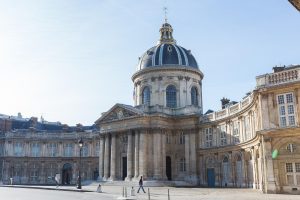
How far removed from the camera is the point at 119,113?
55031 mm

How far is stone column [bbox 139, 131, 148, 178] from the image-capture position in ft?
165

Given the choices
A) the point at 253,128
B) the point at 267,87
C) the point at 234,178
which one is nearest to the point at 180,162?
the point at 234,178

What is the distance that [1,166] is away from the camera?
7412 centimetres

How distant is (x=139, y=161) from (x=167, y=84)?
47.7 feet

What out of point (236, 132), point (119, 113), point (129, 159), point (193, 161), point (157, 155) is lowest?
point (193, 161)

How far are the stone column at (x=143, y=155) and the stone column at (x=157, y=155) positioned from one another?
54.1 inches

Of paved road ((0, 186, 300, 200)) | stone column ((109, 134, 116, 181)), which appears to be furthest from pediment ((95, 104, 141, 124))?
paved road ((0, 186, 300, 200))

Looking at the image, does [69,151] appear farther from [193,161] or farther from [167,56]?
[193,161]

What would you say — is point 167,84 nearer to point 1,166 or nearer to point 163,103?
point 163,103

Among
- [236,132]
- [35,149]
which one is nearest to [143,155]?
[236,132]

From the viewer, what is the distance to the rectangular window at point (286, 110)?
2962 cm

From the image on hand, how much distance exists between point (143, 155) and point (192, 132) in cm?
811

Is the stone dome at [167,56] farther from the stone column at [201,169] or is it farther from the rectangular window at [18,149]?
the rectangular window at [18,149]

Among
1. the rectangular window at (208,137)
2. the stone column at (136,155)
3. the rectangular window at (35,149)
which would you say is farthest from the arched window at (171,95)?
the rectangular window at (35,149)
